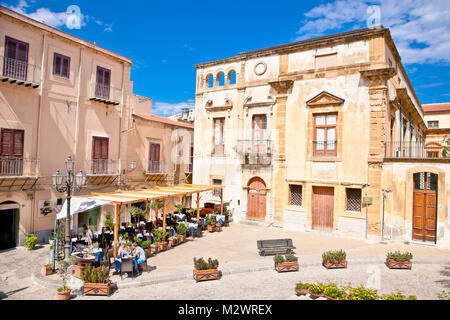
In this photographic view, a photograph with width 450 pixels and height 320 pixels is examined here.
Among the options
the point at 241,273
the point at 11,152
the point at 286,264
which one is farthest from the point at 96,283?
the point at 11,152

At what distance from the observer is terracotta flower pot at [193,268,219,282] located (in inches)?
399

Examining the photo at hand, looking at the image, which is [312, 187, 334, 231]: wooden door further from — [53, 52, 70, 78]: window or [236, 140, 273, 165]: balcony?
[53, 52, 70, 78]: window

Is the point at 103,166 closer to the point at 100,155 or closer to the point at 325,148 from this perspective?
the point at 100,155

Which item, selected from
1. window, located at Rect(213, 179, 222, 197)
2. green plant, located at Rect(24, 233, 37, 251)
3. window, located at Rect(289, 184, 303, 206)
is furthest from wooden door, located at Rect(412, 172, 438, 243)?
green plant, located at Rect(24, 233, 37, 251)

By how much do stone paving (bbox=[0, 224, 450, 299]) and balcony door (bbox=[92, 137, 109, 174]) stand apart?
5.29 meters

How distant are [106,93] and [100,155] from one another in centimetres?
377

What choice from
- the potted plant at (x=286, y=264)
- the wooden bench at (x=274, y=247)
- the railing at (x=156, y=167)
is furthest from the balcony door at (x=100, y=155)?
the potted plant at (x=286, y=264)

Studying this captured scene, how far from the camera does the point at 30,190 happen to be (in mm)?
15516

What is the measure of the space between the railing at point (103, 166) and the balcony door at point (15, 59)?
5707 mm

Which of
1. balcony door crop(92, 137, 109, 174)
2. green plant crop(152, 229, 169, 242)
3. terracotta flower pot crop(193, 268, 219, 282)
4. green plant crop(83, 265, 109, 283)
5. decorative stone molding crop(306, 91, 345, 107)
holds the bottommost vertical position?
terracotta flower pot crop(193, 268, 219, 282)

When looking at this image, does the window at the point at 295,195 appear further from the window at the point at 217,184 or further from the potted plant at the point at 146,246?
the potted plant at the point at 146,246
